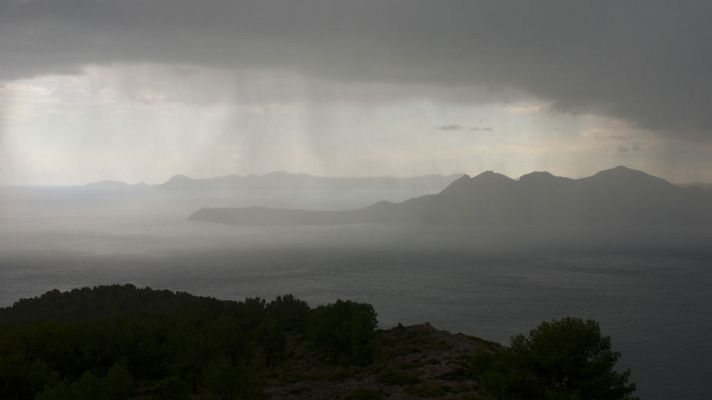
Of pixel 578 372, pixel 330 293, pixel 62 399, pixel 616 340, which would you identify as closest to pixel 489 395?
pixel 578 372

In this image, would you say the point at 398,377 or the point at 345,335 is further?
the point at 345,335

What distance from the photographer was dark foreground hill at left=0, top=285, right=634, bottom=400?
30.2 meters

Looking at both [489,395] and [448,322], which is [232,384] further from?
[448,322]

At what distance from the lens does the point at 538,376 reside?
30406 millimetres

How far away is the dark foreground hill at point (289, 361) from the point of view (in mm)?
30219

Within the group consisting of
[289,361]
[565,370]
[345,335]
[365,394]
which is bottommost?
[289,361]

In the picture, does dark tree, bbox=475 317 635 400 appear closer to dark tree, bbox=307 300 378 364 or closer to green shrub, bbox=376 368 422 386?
green shrub, bbox=376 368 422 386

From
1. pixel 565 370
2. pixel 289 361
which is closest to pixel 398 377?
pixel 565 370

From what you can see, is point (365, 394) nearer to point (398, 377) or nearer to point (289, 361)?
point (398, 377)

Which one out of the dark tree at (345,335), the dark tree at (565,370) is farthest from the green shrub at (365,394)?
the dark tree at (345,335)

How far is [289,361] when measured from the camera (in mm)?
61281

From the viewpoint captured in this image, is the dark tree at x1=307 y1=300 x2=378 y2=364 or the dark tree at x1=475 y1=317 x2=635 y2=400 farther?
the dark tree at x1=307 y1=300 x2=378 y2=364

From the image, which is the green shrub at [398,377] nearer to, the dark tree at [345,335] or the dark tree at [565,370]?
the dark tree at [345,335]

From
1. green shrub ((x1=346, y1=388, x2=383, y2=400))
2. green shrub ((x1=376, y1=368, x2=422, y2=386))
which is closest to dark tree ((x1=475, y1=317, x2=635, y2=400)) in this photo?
green shrub ((x1=346, y1=388, x2=383, y2=400))
